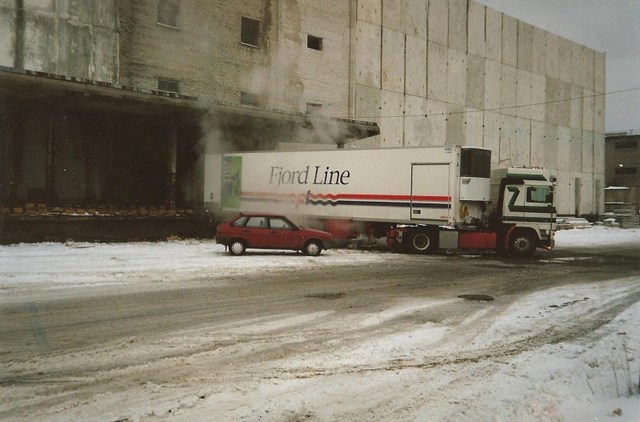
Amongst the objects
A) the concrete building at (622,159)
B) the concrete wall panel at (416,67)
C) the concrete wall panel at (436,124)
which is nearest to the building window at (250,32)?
the concrete wall panel at (416,67)

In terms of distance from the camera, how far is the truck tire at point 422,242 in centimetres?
1955

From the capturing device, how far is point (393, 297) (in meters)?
10.4

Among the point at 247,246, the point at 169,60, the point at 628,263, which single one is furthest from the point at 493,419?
the point at 169,60

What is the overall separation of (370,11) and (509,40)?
46.4 feet

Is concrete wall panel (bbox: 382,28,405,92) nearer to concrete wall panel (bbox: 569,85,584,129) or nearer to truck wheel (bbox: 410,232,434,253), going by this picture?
truck wheel (bbox: 410,232,434,253)

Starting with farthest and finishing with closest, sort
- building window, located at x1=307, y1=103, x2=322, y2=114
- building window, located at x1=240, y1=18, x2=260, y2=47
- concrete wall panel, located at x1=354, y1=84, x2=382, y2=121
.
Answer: concrete wall panel, located at x1=354, y1=84, x2=382, y2=121, building window, located at x1=307, y1=103, x2=322, y2=114, building window, located at x1=240, y1=18, x2=260, y2=47

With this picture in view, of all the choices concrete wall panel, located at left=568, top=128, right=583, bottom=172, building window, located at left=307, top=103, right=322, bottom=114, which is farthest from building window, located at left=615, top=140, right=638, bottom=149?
building window, located at left=307, top=103, right=322, bottom=114

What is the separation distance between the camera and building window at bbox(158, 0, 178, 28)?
2628 centimetres

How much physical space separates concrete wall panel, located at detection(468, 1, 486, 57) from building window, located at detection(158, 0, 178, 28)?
21859 mm

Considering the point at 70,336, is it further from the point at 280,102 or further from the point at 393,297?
the point at 280,102

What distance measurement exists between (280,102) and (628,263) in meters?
19.0

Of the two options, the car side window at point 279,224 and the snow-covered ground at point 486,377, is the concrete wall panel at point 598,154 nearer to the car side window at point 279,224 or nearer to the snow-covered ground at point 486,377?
the car side window at point 279,224

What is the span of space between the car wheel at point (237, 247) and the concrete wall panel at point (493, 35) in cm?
3029

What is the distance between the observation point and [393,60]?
34531mm
